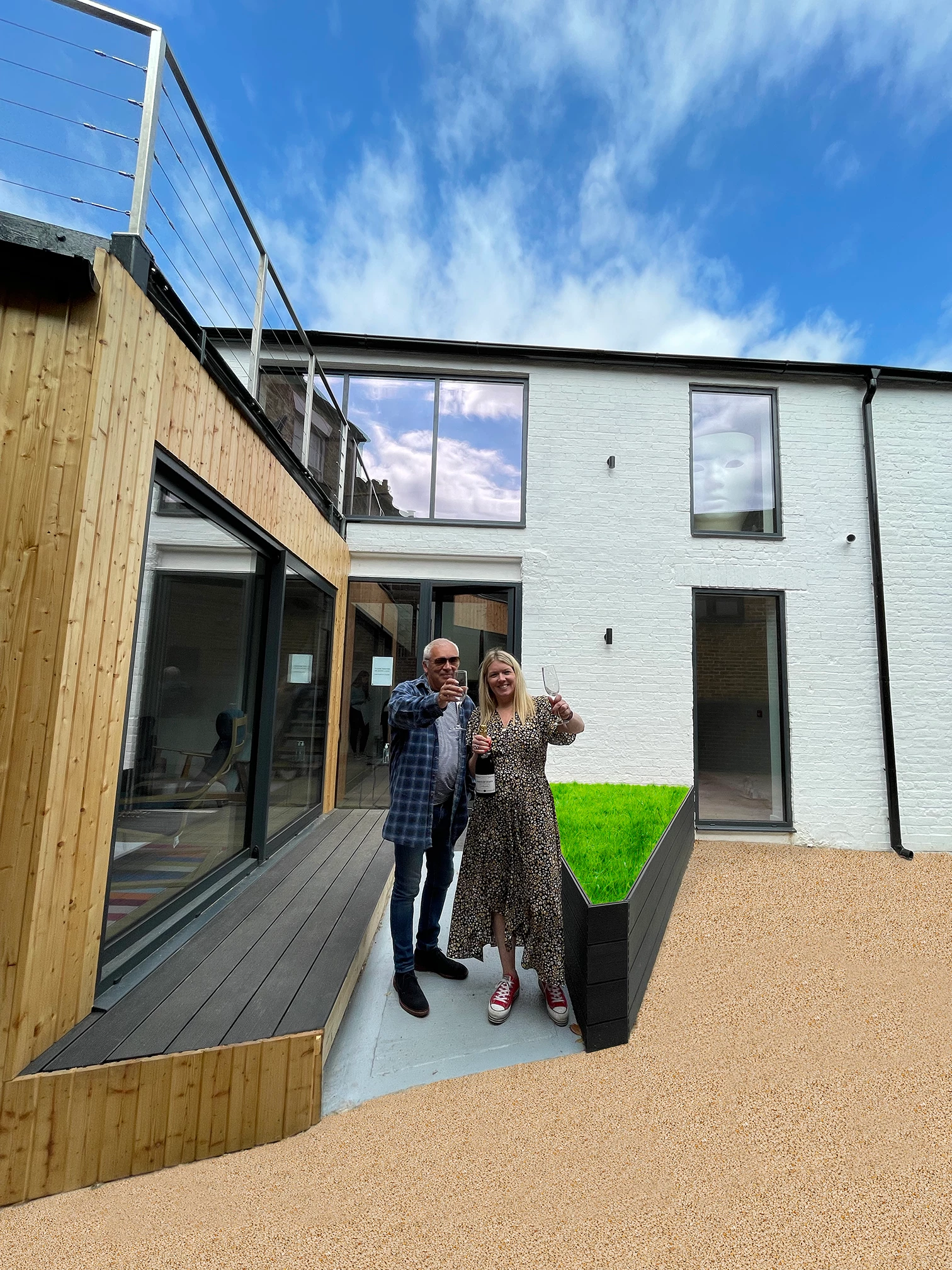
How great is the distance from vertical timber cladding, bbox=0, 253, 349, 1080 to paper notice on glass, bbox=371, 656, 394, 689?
3.94m

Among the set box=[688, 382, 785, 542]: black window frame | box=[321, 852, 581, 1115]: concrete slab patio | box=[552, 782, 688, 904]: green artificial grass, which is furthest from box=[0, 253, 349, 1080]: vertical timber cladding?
box=[688, 382, 785, 542]: black window frame

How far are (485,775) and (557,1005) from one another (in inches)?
43.5

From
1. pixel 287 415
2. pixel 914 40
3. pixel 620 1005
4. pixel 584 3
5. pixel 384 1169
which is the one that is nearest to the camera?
pixel 384 1169

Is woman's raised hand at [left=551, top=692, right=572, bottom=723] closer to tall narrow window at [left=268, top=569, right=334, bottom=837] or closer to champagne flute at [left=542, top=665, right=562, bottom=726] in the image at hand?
champagne flute at [left=542, top=665, right=562, bottom=726]

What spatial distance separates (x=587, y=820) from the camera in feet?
14.4

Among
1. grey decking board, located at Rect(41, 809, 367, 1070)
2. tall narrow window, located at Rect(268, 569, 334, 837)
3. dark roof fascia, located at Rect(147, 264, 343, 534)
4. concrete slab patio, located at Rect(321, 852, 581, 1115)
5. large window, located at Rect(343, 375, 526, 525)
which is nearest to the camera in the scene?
grey decking board, located at Rect(41, 809, 367, 1070)

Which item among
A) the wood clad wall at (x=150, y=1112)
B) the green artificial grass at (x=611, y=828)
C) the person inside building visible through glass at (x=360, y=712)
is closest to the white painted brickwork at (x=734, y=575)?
the green artificial grass at (x=611, y=828)

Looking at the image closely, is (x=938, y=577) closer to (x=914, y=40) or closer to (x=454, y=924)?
(x=454, y=924)

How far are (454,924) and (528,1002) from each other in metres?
0.57

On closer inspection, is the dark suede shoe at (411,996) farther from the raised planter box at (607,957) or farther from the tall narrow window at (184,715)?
the tall narrow window at (184,715)

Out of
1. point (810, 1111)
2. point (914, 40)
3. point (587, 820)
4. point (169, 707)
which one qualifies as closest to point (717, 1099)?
point (810, 1111)

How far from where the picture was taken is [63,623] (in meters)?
1.94

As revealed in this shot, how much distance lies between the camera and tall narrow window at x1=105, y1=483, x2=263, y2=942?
2504mm

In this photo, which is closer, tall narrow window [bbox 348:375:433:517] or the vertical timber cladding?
the vertical timber cladding
